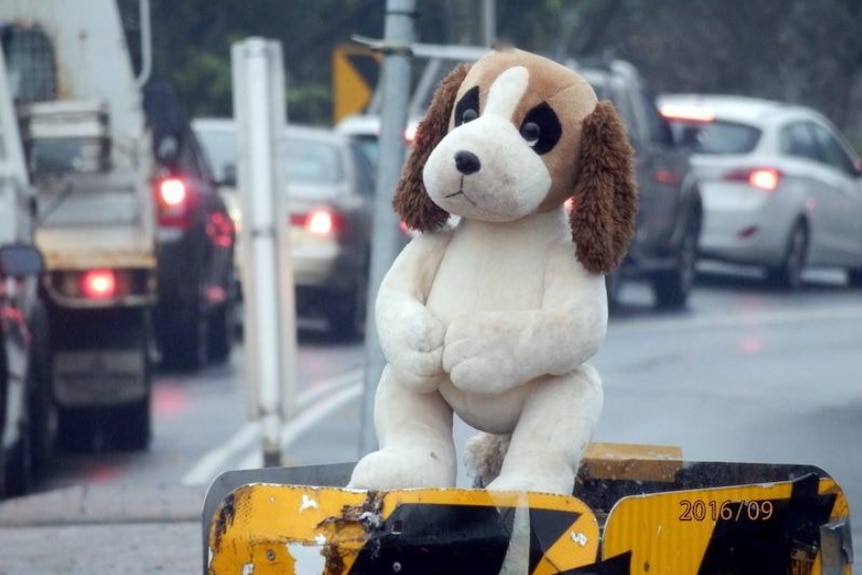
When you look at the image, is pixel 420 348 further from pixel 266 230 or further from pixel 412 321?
pixel 266 230

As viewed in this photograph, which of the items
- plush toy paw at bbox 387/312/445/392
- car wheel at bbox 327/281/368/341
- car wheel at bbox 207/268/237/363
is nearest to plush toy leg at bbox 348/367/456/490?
plush toy paw at bbox 387/312/445/392

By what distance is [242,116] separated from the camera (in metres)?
8.70

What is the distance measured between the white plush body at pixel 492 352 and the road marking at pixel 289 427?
13.5 feet

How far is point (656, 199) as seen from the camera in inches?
685

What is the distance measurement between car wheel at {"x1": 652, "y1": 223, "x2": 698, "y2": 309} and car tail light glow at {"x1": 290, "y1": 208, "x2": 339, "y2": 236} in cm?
364

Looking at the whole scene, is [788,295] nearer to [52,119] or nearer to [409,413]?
[52,119]

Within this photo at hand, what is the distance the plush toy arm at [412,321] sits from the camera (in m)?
4.71

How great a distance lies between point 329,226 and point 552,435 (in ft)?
36.9

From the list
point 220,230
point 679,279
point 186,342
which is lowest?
point 679,279

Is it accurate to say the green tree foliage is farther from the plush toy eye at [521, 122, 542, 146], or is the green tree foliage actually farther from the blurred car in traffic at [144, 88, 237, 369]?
the plush toy eye at [521, 122, 542, 146]

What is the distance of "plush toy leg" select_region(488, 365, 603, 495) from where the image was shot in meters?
4.68

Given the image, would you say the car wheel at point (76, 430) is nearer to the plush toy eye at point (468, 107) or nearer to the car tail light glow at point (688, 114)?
the plush toy eye at point (468, 107)

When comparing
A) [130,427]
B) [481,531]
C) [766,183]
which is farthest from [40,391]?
[766,183]

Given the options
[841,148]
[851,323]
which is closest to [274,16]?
[841,148]
